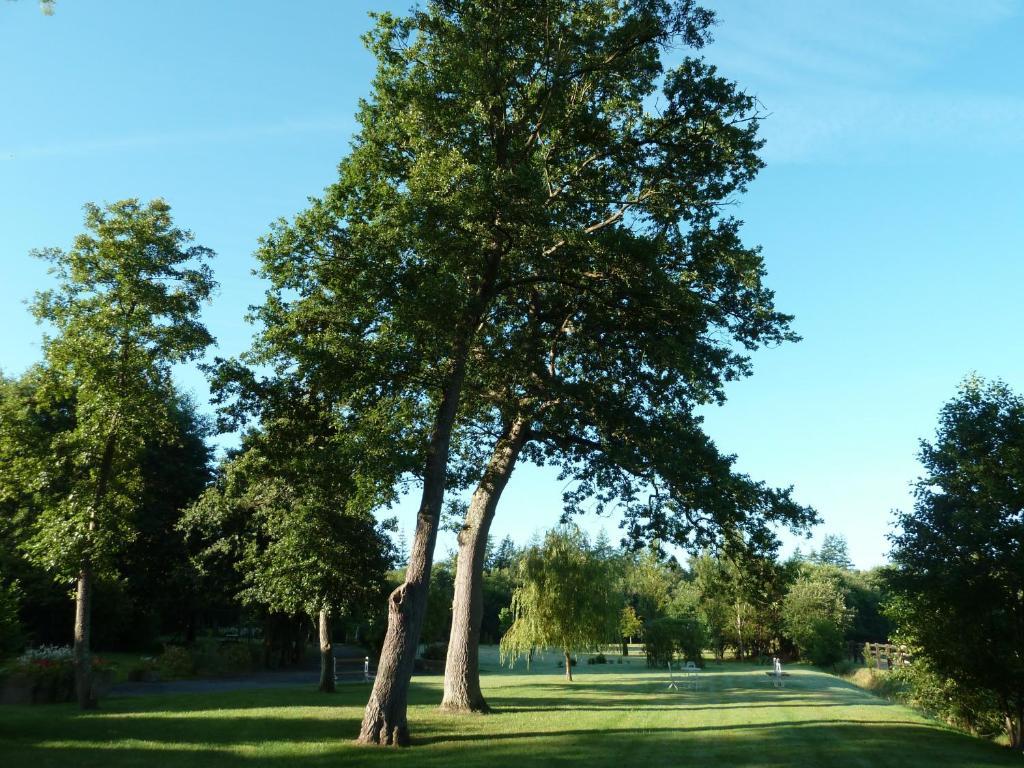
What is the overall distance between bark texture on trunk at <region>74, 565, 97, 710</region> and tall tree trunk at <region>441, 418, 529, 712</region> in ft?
30.2

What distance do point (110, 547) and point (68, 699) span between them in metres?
6.10

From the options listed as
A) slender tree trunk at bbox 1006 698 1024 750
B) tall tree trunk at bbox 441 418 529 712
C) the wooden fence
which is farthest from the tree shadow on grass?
the wooden fence

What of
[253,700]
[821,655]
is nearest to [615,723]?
[253,700]

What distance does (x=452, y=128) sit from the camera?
51.7 feet

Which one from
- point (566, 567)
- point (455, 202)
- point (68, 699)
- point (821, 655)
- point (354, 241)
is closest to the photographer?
point (455, 202)

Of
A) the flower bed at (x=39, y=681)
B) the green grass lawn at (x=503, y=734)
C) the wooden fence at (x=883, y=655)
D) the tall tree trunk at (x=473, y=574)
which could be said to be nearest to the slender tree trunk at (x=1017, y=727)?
the green grass lawn at (x=503, y=734)

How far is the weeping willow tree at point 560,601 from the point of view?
3309 cm

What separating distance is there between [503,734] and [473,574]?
4.80 metres

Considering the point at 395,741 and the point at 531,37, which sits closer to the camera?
the point at 395,741

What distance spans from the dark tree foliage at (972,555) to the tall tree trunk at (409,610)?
11.6 meters

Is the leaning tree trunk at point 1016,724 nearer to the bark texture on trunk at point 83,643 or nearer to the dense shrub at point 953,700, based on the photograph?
the dense shrub at point 953,700

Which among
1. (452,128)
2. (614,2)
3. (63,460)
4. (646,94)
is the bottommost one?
(63,460)

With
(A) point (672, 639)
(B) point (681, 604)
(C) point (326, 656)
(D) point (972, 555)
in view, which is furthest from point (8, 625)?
(B) point (681, 604)

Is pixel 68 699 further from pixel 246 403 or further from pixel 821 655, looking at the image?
pixel 821 655
